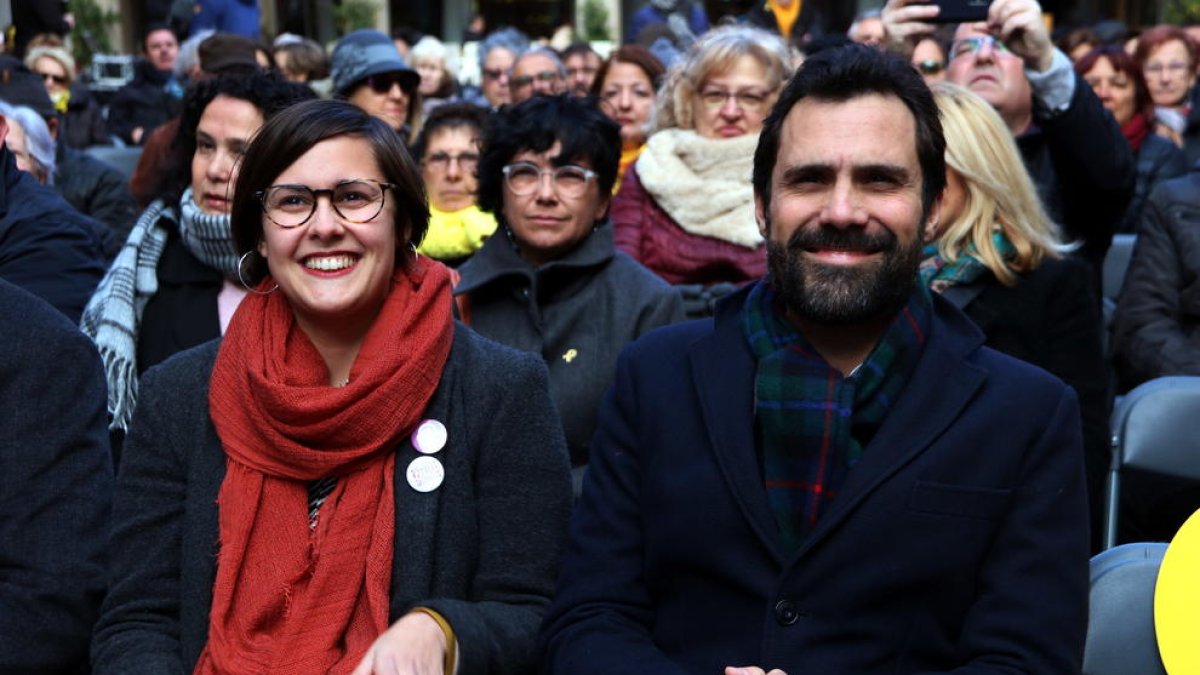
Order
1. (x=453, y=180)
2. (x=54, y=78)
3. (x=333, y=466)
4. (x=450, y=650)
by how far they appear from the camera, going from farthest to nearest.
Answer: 1. (x=54, y=78)
2. (x=453, y=180)
3. (x=333, y=466)
4. (x=450, y=650)

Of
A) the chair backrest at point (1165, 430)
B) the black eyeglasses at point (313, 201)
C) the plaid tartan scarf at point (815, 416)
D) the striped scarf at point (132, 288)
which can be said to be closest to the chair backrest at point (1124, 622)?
the plaid tartan scarf at point (815, 416)

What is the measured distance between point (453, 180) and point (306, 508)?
3.12 metres

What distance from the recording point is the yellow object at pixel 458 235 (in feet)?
17.7

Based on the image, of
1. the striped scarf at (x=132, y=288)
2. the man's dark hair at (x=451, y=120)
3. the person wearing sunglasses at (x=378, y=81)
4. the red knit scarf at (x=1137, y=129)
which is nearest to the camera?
the striped scarf at (x=132, y=288)

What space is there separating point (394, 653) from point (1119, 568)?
132cm

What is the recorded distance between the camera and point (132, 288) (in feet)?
13.5

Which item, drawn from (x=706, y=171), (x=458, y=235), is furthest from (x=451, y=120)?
(x=706, y=171)

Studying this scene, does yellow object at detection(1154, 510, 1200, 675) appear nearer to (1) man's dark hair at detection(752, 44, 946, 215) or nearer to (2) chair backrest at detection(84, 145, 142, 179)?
(1) man's dark hair at detection(752, 44, 946, 215)

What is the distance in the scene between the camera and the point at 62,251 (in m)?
4.21

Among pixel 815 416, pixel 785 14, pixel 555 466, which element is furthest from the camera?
pixel 785 14

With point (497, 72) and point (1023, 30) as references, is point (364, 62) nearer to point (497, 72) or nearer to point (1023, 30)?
point (497, 72)

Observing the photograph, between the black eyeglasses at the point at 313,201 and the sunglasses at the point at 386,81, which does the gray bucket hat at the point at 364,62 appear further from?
the black eyeglasses at the point at 313,201

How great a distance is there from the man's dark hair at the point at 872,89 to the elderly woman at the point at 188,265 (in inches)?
71.6

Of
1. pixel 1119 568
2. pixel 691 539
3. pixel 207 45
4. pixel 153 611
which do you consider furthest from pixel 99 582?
pixel 207 45
